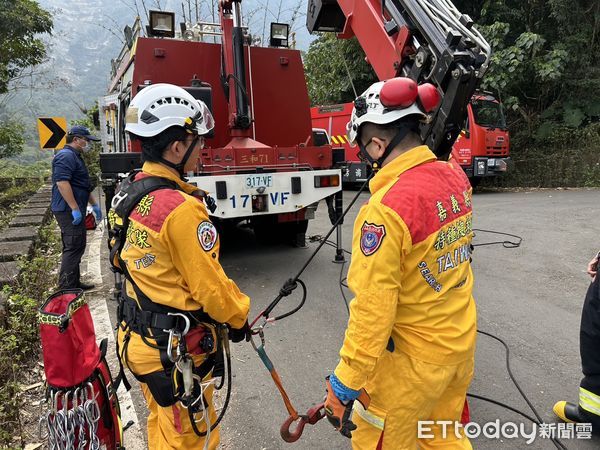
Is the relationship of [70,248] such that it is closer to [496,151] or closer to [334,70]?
[496,151]

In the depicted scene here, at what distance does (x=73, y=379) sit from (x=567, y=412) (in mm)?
2758

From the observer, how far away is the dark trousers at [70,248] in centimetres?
471

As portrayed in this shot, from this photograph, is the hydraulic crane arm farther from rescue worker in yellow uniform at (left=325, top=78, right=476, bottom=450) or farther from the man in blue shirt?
the man in blue shirt

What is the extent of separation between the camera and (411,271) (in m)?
1.61

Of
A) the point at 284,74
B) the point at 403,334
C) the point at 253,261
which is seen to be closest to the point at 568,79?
the point at 284,74

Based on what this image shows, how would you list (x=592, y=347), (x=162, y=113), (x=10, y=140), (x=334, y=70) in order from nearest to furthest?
(x=162, y=113)
(x=592, y=347)
(x=10, y=140)
(x=334, y=70)

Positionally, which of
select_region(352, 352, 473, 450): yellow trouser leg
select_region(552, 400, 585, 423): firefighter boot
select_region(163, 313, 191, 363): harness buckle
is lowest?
select_region(552, 400, 585, 423): firefighter boot

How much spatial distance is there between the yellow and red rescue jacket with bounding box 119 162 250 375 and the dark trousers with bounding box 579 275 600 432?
81.0 inches

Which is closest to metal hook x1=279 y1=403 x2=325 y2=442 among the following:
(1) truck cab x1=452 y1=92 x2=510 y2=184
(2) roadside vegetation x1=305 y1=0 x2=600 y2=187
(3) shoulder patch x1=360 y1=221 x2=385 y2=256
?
(3) shoulder patch x1=360 y1=221 x2=385 y2=256

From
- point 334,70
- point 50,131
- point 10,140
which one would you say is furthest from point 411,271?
point 334,70

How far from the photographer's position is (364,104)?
69.4 inches

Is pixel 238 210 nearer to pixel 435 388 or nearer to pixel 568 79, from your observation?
pixel 435 388

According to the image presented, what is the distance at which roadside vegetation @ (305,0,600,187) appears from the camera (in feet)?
39.6

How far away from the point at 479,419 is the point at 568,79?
13.5 m
